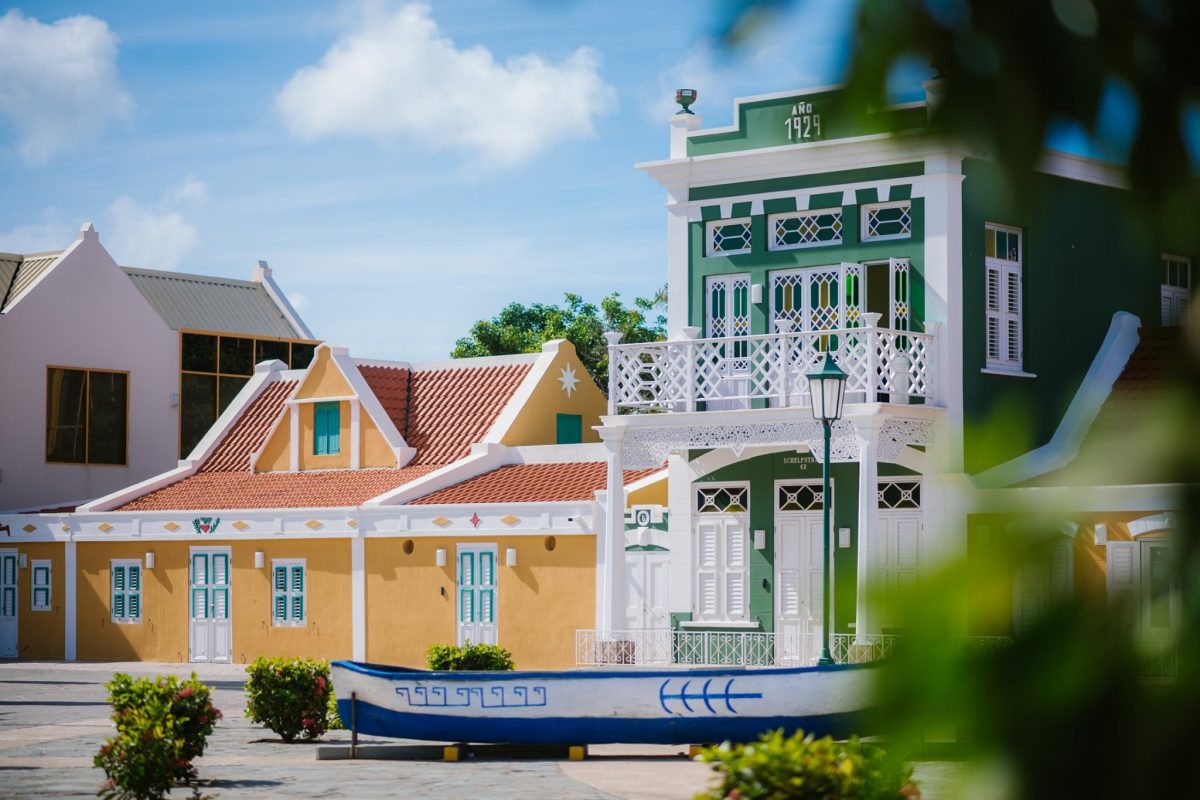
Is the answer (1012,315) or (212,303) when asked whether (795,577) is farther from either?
(212,303)

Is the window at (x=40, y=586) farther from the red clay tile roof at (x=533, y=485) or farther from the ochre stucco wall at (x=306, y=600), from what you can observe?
the red clay tile roof at (x=533, y=485)

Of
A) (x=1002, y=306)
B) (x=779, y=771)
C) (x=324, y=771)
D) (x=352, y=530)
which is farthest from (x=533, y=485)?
(x=779, y=771)

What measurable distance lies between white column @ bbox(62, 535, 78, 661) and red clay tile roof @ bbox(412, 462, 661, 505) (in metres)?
7.70

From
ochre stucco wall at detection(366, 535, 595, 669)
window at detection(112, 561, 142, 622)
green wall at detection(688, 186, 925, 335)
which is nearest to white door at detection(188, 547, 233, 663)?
window at detection(112, 561, 142, 622)

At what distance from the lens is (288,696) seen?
18.7m

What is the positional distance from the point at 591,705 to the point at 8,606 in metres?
20.6

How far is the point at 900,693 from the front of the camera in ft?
4.31

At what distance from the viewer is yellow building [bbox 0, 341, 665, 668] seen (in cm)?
2742

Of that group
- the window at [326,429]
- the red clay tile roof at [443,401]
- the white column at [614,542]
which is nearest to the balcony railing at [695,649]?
the white column at [614,542]

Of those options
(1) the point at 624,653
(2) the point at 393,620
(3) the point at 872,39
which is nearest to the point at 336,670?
(1) the point at 624,653

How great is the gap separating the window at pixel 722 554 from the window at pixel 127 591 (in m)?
11.7

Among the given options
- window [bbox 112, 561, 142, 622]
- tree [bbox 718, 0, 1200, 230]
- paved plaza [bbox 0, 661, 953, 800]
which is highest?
tree [bbox 718, 0, 1200, 230]

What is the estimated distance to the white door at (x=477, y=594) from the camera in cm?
2761

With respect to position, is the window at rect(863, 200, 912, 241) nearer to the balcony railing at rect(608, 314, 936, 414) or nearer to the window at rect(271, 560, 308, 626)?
the balcony railing at rect(608, 314, 936, 414)
